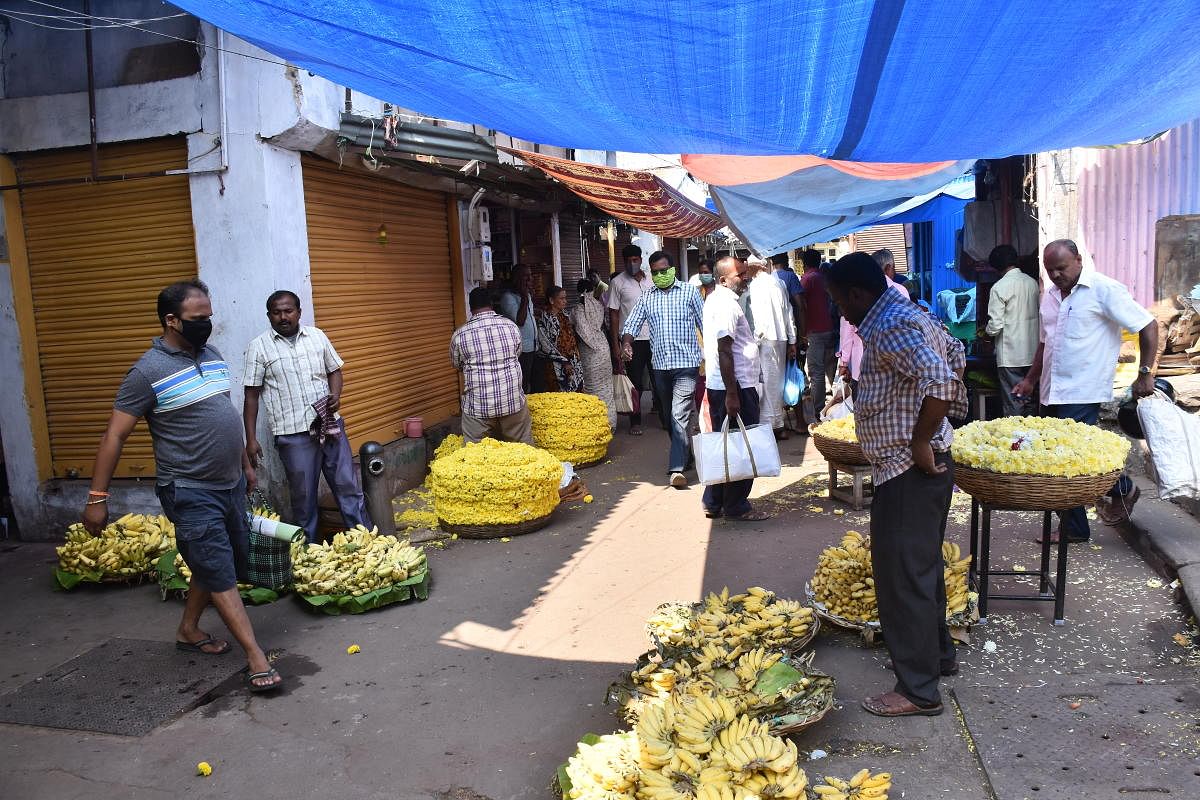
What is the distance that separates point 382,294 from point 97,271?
Result: 246cm

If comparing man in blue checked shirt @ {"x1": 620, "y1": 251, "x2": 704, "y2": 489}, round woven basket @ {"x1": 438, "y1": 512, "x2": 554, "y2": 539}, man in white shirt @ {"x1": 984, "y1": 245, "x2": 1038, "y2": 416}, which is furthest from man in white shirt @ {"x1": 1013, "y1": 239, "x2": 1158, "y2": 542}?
round woven basket @ {"x1": 438, "y1": 512, "x2": 554, "y2": 539}

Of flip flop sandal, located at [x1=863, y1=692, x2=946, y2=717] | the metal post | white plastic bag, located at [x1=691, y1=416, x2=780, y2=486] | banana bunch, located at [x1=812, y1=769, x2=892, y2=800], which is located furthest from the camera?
the metal post

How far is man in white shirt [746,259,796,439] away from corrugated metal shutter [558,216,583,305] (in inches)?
163

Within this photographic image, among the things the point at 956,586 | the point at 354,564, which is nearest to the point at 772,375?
the point at 956,586

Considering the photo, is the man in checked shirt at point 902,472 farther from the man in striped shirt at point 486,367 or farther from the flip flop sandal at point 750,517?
the man in striped shirt at point 486,367

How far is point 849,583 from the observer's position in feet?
16.2

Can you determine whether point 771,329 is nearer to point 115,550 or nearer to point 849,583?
point 849,583

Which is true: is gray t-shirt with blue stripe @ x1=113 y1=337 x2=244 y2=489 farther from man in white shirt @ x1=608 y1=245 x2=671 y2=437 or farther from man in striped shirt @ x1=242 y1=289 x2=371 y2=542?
man in white shirt @ x1=608 y1=245 x2=671 y2=437

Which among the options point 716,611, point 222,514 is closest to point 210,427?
point 222,514

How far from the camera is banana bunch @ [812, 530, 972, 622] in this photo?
15.7ft

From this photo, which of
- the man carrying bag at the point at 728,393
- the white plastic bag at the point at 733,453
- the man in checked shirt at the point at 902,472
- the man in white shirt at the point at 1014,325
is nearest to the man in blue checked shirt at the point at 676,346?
the man carrying bag at the point at 728,393

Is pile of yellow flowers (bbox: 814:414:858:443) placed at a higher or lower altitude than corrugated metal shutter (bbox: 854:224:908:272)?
lower

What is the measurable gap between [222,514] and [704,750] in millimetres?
2898

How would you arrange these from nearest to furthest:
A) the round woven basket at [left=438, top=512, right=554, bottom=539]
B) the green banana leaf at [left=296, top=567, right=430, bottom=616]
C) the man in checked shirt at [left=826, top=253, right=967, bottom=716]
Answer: the man in checked shirt at [left=826, top=253, right=967, bottom=716], the green banana leaf at [left=296, top=567, right=430, bottom=616], the round woven basket at [left=438, top=512, right=554, bottom=539]
